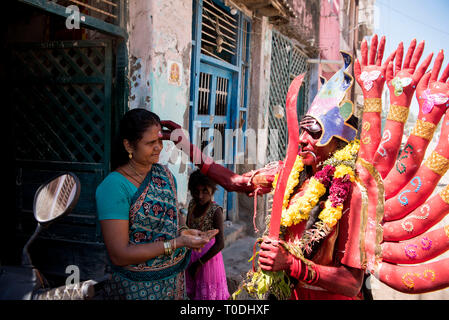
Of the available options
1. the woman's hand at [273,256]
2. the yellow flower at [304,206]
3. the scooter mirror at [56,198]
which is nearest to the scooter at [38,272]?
the scooter mirror at [56,198]

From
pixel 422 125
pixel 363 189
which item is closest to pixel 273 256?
pixel 363 189

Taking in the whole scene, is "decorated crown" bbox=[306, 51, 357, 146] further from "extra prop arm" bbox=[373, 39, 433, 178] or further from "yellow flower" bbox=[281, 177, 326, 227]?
"extra prop arm" bbox=[373, 39, 433, 178]

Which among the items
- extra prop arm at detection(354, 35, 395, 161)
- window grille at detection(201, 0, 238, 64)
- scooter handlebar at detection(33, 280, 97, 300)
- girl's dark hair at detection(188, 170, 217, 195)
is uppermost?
window grille at detection(201, 0, 238, 64)

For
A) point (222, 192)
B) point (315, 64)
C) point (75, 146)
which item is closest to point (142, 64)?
point (75, 146)

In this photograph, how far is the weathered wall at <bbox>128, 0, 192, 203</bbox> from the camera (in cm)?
321

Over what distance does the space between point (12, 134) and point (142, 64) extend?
1.90 meters

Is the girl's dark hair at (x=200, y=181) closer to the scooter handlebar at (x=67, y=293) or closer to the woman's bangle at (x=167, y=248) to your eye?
the woman's bangle at (x=167, y=248)

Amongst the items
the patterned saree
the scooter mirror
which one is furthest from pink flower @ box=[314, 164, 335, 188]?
the scooter mirror

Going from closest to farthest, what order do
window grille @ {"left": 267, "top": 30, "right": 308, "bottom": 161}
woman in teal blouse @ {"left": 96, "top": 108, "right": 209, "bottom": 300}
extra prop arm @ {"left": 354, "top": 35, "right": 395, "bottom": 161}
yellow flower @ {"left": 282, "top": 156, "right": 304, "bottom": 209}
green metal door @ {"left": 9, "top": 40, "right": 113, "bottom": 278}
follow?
woman in teal blouse @ {"left": 96, "top": 108, "right": 209, "bottom": 300}
yellow flower @ {"left": 282, "top": 156, "right": 304, "bottom": 209}
green metal door @ {"left": 9, "top": 40, "right": 113, "bottom": 278}
extra prop arm @ {"left": 354, "top": 35, "right": 395, "bottom": 161}
window grille @ {"left": 267, "top": 30, "right": 308, "bottom": 161}

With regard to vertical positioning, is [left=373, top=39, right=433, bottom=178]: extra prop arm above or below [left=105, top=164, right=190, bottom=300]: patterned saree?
above

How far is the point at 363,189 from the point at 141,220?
134 cm

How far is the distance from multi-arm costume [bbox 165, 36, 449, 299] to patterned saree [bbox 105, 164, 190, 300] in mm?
523

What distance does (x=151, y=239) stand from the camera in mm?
1993

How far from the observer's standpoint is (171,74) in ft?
11.6
